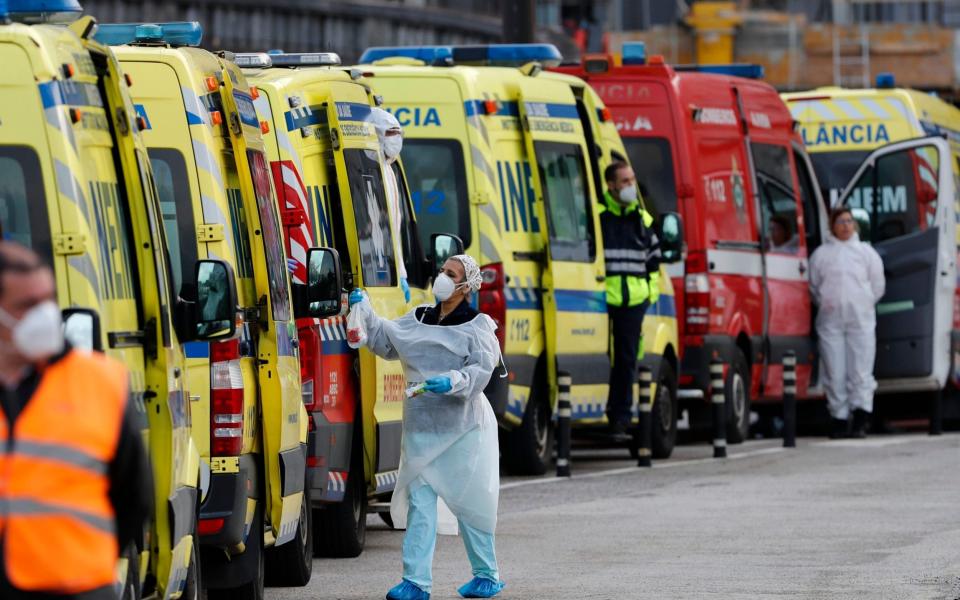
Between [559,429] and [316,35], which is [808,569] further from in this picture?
[316,35]

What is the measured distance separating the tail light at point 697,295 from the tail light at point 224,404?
35.6ft

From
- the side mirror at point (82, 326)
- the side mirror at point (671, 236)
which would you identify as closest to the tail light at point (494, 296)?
the side mirror at point (671, 236)

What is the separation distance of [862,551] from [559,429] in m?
4.77

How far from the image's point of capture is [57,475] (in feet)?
17.9

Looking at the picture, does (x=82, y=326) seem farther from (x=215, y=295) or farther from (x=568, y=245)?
(x=568, y=245)

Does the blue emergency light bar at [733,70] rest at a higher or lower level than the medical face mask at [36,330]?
higher

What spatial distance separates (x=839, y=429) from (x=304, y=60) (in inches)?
416

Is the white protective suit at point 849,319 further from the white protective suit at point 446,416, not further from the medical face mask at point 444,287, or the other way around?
the medical face mask at point 444,287

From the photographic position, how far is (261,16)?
4259 centimetres

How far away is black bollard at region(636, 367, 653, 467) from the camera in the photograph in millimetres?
18484

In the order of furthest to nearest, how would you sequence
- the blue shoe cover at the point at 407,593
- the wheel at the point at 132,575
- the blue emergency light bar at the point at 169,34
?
the blue shoe cover at the point at 407,593 < the blue emergency light bar at the point at 169,34 < the wheel at the point at 132,575

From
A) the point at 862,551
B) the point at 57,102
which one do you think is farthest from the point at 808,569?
the point at 57,102

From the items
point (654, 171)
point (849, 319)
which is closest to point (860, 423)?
point (849, 319)

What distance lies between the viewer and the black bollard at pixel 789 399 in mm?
20906
